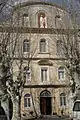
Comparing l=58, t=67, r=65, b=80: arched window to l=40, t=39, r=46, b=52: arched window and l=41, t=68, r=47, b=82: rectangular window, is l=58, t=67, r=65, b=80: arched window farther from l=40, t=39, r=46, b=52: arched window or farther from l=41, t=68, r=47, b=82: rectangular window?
l=40, t=39, r=46, b=52: arched window

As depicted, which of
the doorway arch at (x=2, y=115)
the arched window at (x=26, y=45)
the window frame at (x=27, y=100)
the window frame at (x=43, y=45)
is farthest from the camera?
the window frame at (x=43, y=45)

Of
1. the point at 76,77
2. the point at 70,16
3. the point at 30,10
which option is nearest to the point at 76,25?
the point at 70,16

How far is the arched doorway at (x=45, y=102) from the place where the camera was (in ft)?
125

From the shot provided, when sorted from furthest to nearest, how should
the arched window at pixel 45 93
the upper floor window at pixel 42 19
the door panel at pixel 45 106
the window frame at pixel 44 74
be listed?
the upper floor window at pixel 42 19 < the window frame at pixel 44 74 < the arched window at pixel 45 93 < the door panel at pixel 45 106

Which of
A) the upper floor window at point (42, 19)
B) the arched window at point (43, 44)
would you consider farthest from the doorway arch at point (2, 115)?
→ the upper floor window at point (42, 19)

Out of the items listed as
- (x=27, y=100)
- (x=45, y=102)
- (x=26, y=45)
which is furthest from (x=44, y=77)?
(x=26, y=45)

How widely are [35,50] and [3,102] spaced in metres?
15.2

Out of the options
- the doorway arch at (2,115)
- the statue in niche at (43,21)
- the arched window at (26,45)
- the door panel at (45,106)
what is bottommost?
the doorway arch at (2,115)

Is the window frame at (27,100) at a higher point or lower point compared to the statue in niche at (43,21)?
lower

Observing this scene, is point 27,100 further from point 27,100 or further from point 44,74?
point 44,74

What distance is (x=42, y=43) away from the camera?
3900cm

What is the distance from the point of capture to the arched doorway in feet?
125

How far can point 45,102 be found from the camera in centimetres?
3831

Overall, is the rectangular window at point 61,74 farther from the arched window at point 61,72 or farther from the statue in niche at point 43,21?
the statue in niche at point 43,21
